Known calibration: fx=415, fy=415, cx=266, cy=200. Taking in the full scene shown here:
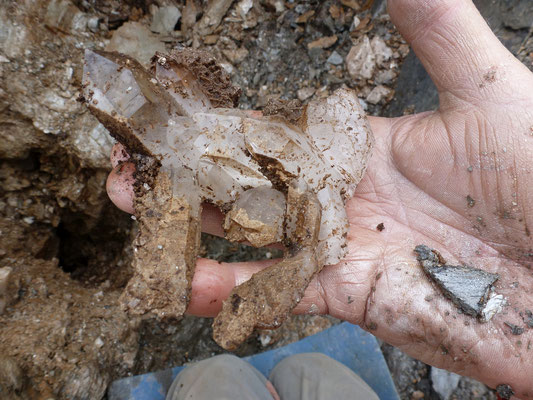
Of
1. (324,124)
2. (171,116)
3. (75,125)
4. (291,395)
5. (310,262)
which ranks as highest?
(324,124)

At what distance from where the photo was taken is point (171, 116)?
226cm

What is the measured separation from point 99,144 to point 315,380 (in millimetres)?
2158

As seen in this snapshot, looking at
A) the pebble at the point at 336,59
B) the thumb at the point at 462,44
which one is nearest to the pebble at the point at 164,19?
the pebble at the point at 336,59

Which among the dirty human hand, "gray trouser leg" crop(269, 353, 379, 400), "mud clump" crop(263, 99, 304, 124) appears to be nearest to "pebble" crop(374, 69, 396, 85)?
the dirty human hand

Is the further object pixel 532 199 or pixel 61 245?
pixel 61 245

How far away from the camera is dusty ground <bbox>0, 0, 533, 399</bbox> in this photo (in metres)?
2.50

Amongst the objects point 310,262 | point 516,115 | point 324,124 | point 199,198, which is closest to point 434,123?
point 516,115

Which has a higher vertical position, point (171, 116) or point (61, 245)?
point (171, 116)

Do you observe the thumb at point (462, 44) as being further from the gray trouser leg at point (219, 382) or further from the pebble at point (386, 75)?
the gray trouser leg at point (219, 382)

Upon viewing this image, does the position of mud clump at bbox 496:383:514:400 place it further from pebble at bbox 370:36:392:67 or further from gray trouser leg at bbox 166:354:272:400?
pebble at bbox 370:36:392:67

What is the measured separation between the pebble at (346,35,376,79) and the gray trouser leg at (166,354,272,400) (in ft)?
7.62

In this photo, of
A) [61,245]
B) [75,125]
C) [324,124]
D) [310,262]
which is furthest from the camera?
[61,245]

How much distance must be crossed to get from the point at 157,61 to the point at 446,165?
1.68 metres

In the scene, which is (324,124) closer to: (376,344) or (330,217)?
(330,217)
